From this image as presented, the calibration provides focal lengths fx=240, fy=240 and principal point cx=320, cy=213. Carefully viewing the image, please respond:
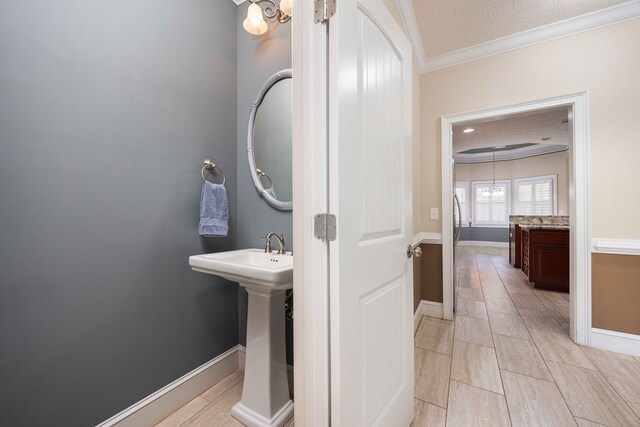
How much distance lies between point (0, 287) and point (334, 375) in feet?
4.18

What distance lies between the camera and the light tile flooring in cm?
131

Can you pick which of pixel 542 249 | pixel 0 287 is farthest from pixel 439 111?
pixel 0 287

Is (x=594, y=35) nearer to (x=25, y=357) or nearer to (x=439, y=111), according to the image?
(x=439, y=111)

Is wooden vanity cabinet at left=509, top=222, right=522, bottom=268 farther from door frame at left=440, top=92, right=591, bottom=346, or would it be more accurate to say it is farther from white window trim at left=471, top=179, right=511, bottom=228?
white window trim at left=471, top=179, right=511, bottom=228

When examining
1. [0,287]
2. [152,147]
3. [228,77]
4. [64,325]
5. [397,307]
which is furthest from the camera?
[228,77]

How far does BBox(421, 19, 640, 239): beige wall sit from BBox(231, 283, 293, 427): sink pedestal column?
103 inches

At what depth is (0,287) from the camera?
0.90 meters

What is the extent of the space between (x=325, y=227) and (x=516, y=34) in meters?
2.78

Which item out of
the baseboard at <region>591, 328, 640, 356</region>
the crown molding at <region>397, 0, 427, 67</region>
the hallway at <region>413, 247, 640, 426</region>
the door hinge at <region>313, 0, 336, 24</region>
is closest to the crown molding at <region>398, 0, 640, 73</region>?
the crown molding at <region>397, 0, 427, 67</region>

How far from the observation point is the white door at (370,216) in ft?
2.55

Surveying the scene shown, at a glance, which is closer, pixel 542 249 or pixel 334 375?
pixel 334 375

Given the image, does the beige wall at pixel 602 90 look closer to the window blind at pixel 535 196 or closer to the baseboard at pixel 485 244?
the window blind at pixel 535 196

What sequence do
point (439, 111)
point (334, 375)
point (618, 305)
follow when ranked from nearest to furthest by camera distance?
point (334, 375), point (618, 305), point (439, 111)

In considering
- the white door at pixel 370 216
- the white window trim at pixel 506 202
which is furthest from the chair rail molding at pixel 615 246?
the white window trim at pixel 506 202
